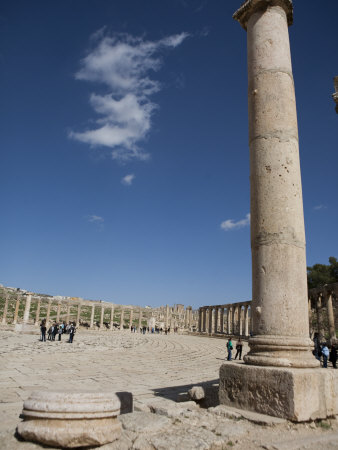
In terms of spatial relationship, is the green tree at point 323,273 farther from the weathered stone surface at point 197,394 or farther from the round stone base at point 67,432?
the round stone base at point 67,432

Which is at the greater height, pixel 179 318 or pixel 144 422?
pixel 179 318

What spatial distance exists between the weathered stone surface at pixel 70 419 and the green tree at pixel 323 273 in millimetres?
50777

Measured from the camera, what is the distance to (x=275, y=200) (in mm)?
5543

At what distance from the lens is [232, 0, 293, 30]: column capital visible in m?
6.73

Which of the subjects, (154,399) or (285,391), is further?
(154,399)

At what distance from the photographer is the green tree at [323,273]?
49.4 metres

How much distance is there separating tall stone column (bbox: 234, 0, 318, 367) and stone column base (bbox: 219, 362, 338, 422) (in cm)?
25

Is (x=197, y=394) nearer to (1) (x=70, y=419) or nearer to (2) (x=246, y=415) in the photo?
(2) (x=246, y=415)

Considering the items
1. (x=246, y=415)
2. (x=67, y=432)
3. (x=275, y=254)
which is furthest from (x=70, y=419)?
(x=275, y=254)

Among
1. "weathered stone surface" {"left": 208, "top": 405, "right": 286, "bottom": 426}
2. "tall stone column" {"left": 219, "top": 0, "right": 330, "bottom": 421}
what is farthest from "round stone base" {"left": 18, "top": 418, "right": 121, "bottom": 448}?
"tall stone column" {"left": 219, "top": 0, "right": 330, "bottom": 421}

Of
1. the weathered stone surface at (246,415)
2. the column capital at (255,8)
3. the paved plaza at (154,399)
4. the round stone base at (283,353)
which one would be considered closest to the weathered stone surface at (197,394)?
the paved plaza at (154,399)

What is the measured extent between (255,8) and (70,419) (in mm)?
7589

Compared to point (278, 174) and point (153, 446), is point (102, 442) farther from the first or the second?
point (278, 174)

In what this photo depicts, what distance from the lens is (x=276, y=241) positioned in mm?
5355
